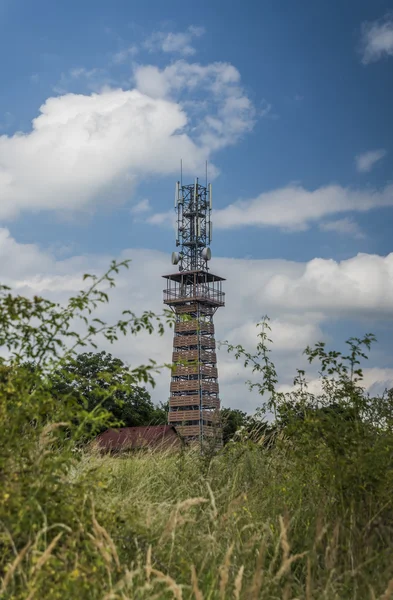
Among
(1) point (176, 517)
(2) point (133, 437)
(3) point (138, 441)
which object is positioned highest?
(2) point (133, 437)

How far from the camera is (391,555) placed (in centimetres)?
627

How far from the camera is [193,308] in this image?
7644 cm

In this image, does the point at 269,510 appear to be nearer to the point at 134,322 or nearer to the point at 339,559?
the point at 339,559

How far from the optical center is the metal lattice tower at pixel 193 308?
7266 cm

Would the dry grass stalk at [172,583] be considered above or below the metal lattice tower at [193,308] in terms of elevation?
below

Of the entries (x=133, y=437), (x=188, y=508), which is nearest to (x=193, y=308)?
(x=133, y=437)

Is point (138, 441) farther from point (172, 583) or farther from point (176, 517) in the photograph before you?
point (172, 583)

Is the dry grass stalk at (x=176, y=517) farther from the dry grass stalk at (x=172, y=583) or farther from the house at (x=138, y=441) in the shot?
the house at (x=138, y=441)

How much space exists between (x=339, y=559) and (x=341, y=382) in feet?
8.30

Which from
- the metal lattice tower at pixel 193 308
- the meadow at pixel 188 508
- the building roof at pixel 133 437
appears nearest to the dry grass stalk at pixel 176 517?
the meadow at pixel 188 508

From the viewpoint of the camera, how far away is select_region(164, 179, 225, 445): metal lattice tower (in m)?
72.7

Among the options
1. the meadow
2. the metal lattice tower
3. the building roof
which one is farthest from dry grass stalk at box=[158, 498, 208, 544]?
the metal lattice tower

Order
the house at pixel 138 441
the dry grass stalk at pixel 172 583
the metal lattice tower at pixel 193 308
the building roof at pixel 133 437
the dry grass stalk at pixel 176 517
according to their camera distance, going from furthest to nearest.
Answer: the metal lattice tower at pixel 193 308, the building roof at pixel 133 437, the house at pixel 138 441, the dry grass stalk at pixel 176 517, the dry grass stalk at pixel 172 583

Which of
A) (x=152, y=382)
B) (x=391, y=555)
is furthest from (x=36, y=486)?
(x=391, y=555)
